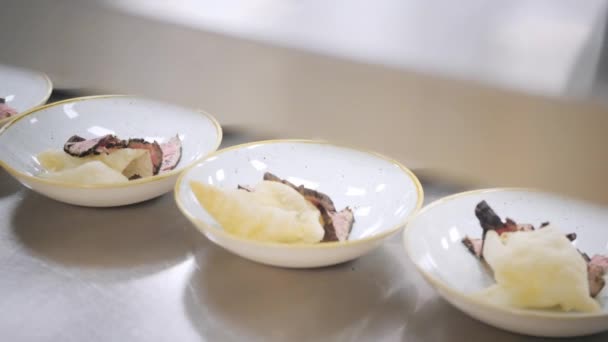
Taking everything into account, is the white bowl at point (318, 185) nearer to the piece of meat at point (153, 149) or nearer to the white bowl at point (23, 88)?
the piece of meat at point (153, 149)

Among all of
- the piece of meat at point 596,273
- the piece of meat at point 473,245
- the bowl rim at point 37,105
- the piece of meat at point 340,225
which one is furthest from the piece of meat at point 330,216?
the bowl rim at point 37,105

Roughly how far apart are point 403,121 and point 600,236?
1.64ft

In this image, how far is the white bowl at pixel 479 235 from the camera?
0.63 metres

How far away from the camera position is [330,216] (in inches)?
31.3

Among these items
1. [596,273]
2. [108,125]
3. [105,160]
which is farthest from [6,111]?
[596,273]

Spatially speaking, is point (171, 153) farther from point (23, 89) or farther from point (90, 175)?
point (23, 89)

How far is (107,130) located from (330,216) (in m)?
0.42

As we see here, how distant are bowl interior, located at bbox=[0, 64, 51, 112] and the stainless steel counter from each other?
0.96 ft

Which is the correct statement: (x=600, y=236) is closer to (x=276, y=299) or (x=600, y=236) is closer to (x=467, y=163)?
(x=276, y=299)

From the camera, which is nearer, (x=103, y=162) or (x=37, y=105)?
(x=103, y=162)

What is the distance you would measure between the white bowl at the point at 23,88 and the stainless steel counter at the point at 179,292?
29cm

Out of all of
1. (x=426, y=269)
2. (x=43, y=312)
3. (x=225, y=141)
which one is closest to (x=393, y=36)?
(x=426, y=269)

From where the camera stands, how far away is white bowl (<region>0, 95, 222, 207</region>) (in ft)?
2.88

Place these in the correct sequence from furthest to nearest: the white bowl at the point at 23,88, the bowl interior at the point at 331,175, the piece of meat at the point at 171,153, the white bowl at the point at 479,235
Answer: the white bowl at the point at 23,88 → the piece of meat at the point at 171,153 → the bowl interior at the point at 331,175 → the white bowl at the point at 479,235
